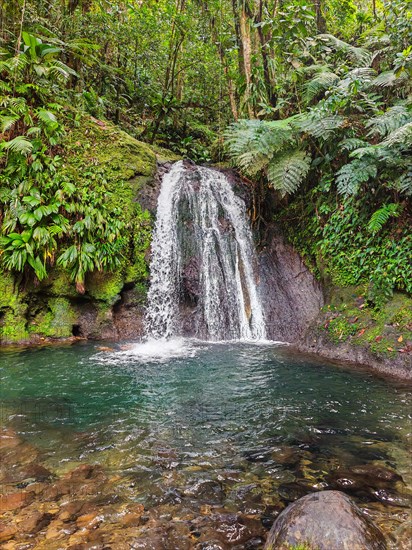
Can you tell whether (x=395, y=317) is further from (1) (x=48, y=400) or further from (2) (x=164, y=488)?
(1) (x=48, y=400)

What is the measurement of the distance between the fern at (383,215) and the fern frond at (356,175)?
1.72 ft

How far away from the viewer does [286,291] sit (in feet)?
25.7

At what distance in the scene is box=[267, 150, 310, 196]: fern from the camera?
682 cm

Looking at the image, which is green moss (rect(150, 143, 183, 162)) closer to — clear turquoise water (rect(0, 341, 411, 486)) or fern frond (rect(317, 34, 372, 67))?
fern frond (rect(317, 34, 372, 67))

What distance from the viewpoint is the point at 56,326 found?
24.1 ft

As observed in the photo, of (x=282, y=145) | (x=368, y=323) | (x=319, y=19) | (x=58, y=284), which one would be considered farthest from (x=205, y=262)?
(x=319, y=19)

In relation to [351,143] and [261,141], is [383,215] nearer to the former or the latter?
[351,143]

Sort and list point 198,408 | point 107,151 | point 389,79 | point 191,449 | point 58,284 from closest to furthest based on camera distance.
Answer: point 191,449, point 198,408, point 389,79, point 58,284, point 107,151

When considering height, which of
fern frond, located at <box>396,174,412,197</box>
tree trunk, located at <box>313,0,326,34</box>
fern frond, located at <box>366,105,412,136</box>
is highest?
tree trunk, located at <box>313,0,326,34</box>

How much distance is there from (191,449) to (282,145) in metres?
6.00

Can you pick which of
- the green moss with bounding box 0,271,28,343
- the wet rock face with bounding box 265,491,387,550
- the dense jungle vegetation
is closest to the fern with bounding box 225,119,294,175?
Result: the dense jungle vegetation

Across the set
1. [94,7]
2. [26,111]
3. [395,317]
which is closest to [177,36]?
[94,7]

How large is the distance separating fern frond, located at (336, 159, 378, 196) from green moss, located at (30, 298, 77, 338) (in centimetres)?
579

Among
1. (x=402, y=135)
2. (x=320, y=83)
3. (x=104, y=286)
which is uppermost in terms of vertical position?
(x=320, y=83)
